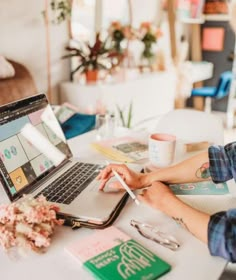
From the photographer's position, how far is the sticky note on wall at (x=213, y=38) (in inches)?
209

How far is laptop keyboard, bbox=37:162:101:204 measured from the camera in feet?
3.22

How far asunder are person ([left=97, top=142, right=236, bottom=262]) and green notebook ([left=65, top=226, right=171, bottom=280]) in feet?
0.44

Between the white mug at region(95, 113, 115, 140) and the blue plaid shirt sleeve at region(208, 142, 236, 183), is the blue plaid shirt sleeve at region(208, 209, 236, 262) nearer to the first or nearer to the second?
the blue plaid shirt sleeve at region(208, 142, 236, 183)

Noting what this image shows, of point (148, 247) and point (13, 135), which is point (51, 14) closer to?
point (13, 135)

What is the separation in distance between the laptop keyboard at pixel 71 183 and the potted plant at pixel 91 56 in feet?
6.47

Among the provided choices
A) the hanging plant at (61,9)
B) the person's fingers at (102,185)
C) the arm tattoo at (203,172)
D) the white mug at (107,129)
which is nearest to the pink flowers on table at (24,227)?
the person's fingers at (102,185)

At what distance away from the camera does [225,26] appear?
17.2 feet

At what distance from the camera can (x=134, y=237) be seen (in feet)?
2.72

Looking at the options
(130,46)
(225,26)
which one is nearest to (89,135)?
(130,46)

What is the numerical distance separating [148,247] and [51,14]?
8.29 ft

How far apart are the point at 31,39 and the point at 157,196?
2.18 m

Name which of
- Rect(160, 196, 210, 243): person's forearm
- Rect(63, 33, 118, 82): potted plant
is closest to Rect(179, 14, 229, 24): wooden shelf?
Rect(63, 33, 118, 82): potted plant

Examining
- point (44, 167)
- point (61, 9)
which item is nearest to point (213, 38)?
point (61, 9)

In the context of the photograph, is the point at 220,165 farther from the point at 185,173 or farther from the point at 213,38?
the point at 213,38
